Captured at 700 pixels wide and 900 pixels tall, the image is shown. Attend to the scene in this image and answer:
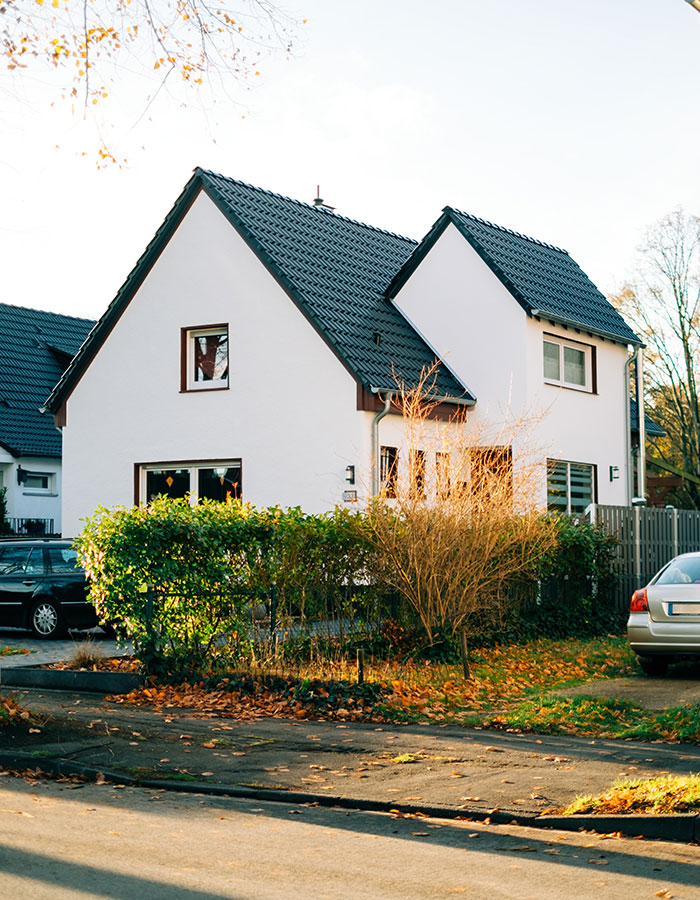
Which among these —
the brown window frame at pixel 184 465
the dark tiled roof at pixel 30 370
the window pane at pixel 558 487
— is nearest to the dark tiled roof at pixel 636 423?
the window pane at pixel 558 487

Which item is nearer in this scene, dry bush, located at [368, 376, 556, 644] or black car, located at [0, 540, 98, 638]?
dry bush, located at [368, 376, 556, 644]

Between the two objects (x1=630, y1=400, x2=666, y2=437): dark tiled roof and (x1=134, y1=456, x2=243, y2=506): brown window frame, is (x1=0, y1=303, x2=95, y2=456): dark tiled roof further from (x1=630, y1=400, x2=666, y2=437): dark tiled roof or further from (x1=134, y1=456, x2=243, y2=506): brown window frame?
(x1=630, y1=400, x2=666, y2=437): dark tiled roof

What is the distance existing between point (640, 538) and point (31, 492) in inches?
787

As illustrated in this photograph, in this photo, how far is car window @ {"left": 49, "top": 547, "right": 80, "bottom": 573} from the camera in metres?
19.0

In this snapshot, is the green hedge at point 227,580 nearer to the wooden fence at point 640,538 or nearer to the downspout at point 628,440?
the wooden fence at point 640,538

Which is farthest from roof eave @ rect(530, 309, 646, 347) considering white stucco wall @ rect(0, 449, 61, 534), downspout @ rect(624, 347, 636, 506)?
white stucco wall @ rect(0, 449, 61, 534)

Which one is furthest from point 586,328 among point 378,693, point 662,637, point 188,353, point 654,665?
point 378,693

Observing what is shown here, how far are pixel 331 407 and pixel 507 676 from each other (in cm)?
932

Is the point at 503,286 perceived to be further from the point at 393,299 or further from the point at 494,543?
the point at 494,543

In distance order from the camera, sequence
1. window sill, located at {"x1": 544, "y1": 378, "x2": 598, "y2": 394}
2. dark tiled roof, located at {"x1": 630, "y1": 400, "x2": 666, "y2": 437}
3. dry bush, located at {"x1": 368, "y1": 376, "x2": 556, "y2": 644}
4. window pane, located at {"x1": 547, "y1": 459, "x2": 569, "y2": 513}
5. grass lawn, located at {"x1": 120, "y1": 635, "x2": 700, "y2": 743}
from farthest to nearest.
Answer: dark tiled roof, located at {"x1": 630, "y1": 400, "x2": 666, "y2": 437}, window sill, located at {"x1": 544, "y1": 378, "x2": 598, "y2": 394}, window pane, located at {"x1": 547, "y1": 459, "x2": 569, "y2": 513}, dry bush, located at {"x1": 368, "y1": 376, "x2": 556, "y2": 644}, grass lawn, located at {"x1": 120, "y1": 635, "x2": 700, "y2": 743}

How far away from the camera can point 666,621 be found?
14070 millimetres

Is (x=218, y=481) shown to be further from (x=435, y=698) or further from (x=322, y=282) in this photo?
(x=435, y=698)

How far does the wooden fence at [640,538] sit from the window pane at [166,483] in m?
8.15

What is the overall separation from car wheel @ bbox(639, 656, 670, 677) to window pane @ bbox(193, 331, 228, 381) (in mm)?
12062
